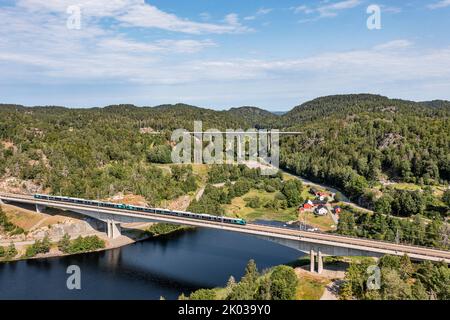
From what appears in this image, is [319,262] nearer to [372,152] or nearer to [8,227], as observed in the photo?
[8,227]

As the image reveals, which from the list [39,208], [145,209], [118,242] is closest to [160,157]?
[39,208]

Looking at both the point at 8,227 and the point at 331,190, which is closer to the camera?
the point at 8,227

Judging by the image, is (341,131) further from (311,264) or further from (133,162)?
(311,264)

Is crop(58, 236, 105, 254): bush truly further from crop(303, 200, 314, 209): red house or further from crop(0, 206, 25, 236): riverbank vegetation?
crop(303, 200, 314, 209): red house

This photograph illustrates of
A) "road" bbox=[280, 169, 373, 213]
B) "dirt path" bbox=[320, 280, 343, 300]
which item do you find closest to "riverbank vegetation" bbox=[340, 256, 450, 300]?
"dirt path" bbox=[320, 280, 343, 300]

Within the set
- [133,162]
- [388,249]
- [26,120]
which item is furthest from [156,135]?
[388,249]

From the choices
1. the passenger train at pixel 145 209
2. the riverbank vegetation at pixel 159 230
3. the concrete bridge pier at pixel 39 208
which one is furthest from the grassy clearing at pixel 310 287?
the concrete bridge pier at pixel 39 208

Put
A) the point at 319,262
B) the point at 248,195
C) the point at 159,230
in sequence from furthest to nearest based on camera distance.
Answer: the point at 248,195 → the point at 159,230 → the point at 319,262
